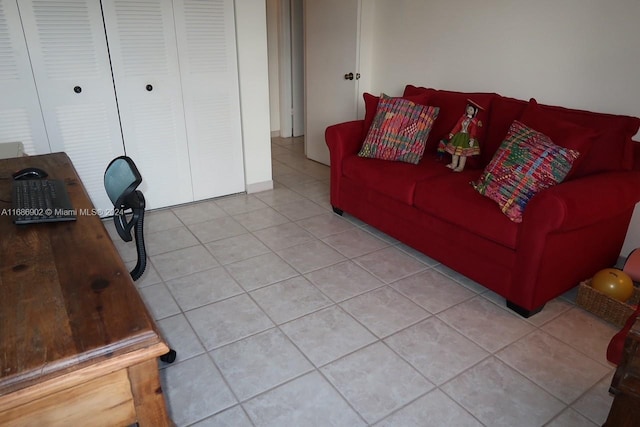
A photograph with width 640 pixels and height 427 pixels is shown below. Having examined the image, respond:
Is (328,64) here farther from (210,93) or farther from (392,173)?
(392,173)

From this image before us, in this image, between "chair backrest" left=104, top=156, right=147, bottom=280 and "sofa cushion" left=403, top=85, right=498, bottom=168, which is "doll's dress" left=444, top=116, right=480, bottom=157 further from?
"chair backrest" left=104, top=156, right=147, bottom=280

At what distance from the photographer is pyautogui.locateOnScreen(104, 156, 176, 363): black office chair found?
1.50 metres

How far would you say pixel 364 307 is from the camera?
2.22 metres

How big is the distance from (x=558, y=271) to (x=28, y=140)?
3.19 metres

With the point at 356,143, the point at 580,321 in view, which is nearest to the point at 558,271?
the point at 580,321

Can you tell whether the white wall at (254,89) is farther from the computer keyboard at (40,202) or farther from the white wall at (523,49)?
the computer keyboard at (40,202)

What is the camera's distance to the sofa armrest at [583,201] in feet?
6.07

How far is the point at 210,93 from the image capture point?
3314 mm

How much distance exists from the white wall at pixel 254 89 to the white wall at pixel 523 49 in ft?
3.53

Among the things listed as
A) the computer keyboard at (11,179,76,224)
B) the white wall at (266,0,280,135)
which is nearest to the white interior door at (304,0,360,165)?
the white wall at (266,0,280,135)

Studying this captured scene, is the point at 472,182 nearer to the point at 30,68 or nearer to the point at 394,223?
the point at 394,223

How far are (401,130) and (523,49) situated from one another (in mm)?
920

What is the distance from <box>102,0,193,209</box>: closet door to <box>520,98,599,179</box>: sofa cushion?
7.83 feet

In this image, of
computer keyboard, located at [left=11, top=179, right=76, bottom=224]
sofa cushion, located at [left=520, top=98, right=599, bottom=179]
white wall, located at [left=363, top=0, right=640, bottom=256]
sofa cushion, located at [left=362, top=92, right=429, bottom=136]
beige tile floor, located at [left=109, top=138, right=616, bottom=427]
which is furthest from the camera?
sofa cushion, located at [left=362, top=92, right=429, bottom=136]
